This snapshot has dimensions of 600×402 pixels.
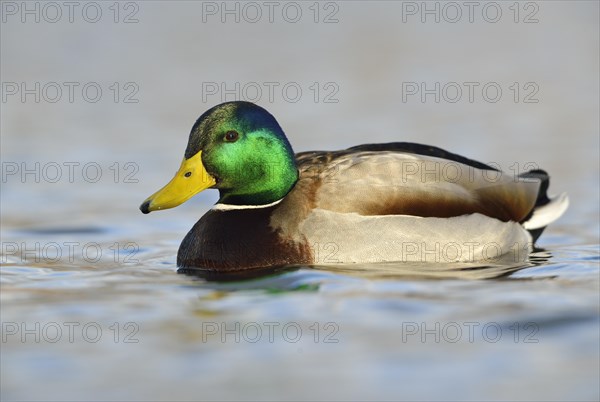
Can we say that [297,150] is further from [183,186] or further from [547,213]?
[183,186]

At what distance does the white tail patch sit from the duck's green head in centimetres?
212

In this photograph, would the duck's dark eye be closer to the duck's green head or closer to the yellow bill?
the duck's green head

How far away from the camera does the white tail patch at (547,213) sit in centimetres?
1027

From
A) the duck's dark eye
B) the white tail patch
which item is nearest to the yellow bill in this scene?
the duck's dark eye

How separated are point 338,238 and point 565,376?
2.82 meters

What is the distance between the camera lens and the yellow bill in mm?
8820

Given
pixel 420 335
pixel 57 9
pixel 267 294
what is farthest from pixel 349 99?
pixel 420 335

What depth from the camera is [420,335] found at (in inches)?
277

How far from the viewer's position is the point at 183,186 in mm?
Result: 8906

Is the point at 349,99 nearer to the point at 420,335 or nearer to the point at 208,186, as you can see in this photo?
the point at 208,186

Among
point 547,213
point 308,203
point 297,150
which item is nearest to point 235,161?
point 308,203

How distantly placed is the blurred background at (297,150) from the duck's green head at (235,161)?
2.07 ft

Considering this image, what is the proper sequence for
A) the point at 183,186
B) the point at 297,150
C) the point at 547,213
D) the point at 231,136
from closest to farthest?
1. the point at 183,186
2. the point at 231,136
3. the point at 547,213
4. the point at 297,150

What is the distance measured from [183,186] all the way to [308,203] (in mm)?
849
